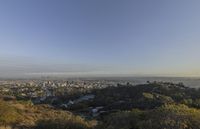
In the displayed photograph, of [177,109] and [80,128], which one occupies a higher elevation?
[177,109]

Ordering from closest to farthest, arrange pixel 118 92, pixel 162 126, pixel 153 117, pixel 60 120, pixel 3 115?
pixel 162 126
pixel 153 117
pixel 60 120
pixel 3 115
pixel 118 92

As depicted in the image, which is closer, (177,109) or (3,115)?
(177,109)

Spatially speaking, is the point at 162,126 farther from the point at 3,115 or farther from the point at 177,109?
the point at 3,115

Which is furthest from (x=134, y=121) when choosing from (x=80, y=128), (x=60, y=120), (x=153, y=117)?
(x=60, y=120)

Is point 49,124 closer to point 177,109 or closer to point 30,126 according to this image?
point 30,126

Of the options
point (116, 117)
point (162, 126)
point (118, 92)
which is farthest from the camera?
point (118, 92)

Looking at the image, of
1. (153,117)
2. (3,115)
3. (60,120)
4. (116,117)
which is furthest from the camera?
(3,115)

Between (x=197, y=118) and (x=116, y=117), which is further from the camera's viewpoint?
(x=116, y=117)

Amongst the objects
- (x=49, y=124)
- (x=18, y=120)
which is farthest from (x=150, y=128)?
(x=18, y=120)

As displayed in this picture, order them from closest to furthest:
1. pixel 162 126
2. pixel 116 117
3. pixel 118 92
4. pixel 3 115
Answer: pixel 162 126
pixel 116 117
pixel 3 115
pixel 118 92
